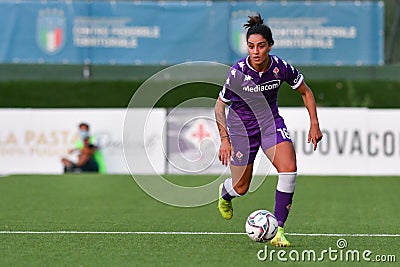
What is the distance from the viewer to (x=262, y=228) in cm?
886

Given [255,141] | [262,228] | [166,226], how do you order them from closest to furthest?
1. [262,228]
2. [255,141]
3. [166,226]

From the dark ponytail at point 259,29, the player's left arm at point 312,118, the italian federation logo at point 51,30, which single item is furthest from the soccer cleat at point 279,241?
the italian federation logo at point 51,30

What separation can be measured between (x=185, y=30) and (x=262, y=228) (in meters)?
16.5

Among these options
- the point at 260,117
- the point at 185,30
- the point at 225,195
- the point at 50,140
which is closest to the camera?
the point at 260,117

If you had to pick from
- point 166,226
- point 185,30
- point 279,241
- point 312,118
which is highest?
point 185,30

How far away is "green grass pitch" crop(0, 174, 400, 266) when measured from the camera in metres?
8.12

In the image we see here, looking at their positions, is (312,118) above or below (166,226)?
above

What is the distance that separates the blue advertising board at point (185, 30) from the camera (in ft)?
81.2

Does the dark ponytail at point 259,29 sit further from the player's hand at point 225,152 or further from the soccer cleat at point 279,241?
the soccer cleat at point 279,241

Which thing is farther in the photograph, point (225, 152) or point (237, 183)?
point (237, 183)

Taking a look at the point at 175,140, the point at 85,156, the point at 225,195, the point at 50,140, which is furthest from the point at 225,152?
the point at 50,140

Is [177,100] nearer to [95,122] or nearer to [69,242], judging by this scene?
[95,122]

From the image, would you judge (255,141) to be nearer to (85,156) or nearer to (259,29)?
(259,29)

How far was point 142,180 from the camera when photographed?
19.9 meters
